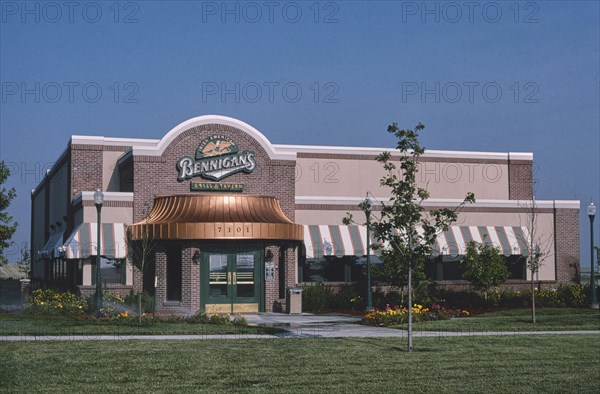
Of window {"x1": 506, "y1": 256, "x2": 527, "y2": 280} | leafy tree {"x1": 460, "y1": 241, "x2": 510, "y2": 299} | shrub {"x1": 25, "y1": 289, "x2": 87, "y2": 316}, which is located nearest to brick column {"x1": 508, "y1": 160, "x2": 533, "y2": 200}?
window {"x1": 506, "y1": 256, "x2": 527, "y2": 280}

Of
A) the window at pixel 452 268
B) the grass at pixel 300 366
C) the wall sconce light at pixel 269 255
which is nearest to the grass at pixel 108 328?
the grass at pixel 300 366

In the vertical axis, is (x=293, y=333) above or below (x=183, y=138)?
below

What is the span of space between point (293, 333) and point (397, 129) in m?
7.72

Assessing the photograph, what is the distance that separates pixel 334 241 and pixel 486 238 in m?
7.83

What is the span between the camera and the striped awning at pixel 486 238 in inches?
1616

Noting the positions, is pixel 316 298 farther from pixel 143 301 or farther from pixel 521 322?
pixel 521 322

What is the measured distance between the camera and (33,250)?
205ft

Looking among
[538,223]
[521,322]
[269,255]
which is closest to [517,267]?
[538,223]

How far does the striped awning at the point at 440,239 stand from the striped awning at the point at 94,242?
27.1ft

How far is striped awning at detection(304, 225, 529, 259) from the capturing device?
39.4 m

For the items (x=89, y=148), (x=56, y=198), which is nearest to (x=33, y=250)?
(x=56, y=198)

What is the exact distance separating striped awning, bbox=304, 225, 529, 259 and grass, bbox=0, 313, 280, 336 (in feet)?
40.5

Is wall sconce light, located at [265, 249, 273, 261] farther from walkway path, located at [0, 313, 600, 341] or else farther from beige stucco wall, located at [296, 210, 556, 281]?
beige stucco wall, located at [296, 210, 556, 281]

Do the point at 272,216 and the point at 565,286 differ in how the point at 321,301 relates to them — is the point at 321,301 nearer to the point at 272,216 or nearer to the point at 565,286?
the point at 272,216
